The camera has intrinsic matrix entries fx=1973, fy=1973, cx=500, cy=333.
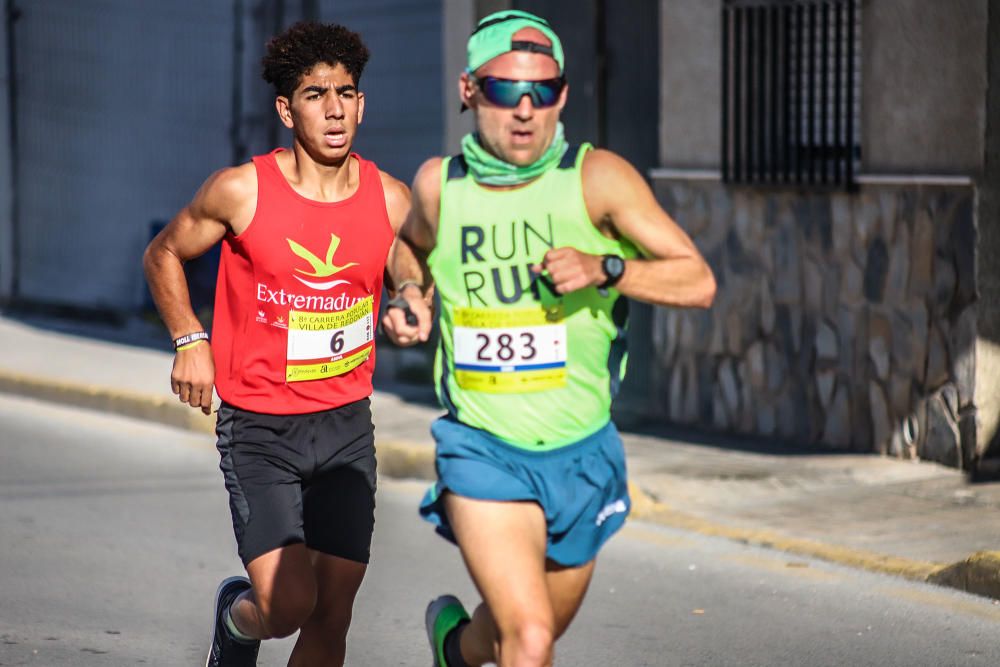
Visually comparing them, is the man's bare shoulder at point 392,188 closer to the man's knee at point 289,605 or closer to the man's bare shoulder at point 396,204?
the man's bare shoulder at point 396,204

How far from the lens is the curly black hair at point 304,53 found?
215 inches

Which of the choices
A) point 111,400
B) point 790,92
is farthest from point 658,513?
point 111,400

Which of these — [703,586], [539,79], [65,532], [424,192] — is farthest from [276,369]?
[65,532]

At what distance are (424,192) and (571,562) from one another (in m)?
1.02

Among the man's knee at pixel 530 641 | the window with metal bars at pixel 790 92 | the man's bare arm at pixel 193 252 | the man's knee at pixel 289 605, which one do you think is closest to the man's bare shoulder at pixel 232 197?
the man's bare arm at pixel 193 252

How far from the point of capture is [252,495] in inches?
210

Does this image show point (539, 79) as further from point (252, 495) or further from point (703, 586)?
point (703, 586)

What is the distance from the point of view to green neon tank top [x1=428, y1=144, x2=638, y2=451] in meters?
4.91

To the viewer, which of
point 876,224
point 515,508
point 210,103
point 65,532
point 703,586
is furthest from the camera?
point 210,103

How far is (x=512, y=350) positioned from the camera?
4902 mm

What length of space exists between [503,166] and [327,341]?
81 centimetres

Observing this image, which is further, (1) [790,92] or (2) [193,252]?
(1) [790,92]

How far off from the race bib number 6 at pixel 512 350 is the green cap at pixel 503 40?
0.64m

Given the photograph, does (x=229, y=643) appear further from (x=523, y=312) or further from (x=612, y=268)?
(x=612, y=268)
